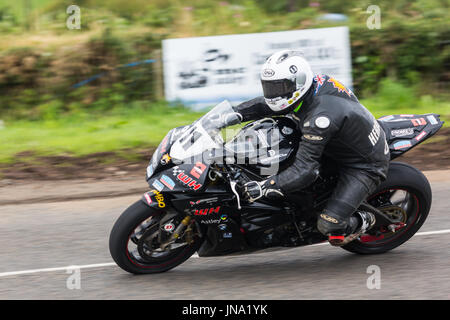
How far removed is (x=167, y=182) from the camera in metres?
4.59

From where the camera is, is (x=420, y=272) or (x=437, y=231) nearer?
(x=420, y=272)

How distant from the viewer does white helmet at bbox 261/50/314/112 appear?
14.9 ft

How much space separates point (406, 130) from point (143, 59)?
7003 mm

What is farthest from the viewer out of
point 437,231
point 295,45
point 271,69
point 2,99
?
point 2,99

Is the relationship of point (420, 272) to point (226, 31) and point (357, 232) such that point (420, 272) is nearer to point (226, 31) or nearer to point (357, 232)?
point (357, 232)

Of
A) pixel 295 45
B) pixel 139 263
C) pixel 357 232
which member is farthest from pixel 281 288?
pixel 295 45

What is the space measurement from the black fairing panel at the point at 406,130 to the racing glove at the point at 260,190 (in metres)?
1.13

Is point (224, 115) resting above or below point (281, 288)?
above

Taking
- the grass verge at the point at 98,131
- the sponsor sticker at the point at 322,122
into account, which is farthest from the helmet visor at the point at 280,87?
the grass verge at the point at 98,131

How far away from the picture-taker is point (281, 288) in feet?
15.9

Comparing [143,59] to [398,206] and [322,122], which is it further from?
[322,122]

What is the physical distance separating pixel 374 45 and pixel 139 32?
429cm

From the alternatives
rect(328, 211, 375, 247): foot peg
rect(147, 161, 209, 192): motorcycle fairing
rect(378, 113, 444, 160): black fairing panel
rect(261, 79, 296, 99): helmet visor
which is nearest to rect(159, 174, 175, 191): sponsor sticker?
rect(147, 161, 209, 192): motorcycle fairing

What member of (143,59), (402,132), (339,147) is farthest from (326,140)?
(143,59)
